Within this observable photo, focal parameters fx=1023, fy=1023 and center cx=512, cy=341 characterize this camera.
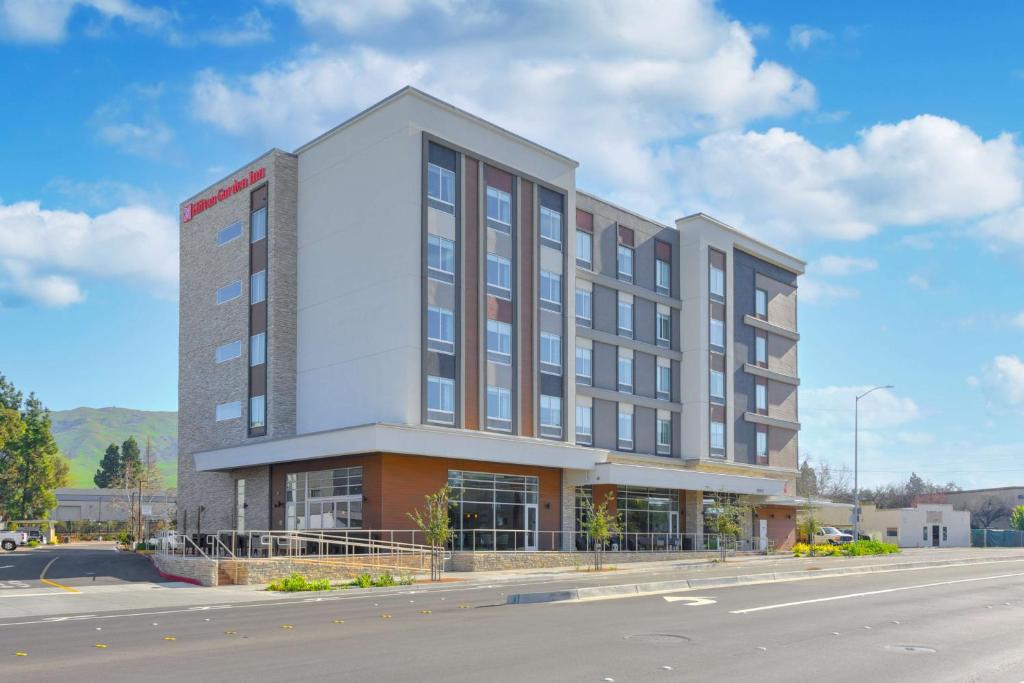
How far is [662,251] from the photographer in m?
60.8

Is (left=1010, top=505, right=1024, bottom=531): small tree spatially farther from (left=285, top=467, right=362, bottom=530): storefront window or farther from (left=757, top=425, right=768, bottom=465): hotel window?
(left=285, top=467, right=362, bottom=530): storefront window

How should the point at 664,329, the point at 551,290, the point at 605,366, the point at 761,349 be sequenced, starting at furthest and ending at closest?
1. the point at 761,349
2. the point at 664,329
3. the point at 605,366
4. the point at 551,290

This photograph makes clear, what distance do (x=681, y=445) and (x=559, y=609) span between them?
3982 centimetres

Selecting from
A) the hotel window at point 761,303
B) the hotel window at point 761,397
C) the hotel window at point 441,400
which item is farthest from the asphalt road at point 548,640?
the hotel window at point 761,303

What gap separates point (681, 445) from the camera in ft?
198

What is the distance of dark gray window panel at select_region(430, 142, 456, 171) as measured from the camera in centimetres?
4497

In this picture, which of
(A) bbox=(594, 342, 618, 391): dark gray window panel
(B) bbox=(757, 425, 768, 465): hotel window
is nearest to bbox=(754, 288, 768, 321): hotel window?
(B) bbox=(757, 425, 768, 465): hotel window

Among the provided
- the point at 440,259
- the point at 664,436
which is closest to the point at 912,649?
the point at 440,259

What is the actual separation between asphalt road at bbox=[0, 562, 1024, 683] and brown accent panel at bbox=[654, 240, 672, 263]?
36566mm

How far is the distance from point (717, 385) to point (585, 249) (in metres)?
13.7

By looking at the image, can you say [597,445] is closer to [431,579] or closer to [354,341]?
[354,341]

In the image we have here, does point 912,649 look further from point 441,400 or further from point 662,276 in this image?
point 662,276

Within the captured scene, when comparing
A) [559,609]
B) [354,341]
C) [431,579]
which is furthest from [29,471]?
[559,609]

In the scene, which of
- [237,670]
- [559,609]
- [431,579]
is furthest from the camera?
[431,579]
